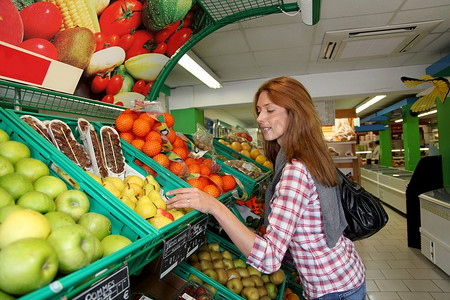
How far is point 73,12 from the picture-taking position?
1619 millimetres

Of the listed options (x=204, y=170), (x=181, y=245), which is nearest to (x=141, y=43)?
(x=204, y=170)

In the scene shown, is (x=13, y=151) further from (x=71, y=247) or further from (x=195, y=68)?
(x=195, y=68)

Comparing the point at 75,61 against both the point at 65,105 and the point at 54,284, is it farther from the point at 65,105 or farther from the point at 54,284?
the point at 54,284

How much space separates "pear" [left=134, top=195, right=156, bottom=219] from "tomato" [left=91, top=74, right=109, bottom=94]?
1.06 metres

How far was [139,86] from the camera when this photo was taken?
2424mm

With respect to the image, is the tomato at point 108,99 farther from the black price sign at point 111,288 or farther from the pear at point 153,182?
A: the black price sign at point 111,288

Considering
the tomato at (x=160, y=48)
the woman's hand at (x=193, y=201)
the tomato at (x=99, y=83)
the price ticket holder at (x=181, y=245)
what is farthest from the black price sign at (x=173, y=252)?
the tomato at (x=160, y=48)

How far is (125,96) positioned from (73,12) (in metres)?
0.74

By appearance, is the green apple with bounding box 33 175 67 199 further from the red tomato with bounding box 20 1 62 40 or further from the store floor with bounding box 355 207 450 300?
the store floor with bounding box 355 207 450 300

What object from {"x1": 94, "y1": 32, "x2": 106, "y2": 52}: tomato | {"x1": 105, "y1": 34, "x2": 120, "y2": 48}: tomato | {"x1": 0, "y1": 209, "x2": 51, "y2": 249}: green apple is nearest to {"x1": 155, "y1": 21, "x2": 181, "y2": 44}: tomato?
{"x1": 105, "y1": 34, "x2": 120, "y2": 48}: tomato

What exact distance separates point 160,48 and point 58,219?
80.9 inches

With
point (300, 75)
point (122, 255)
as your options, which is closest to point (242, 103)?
point (300, 75)

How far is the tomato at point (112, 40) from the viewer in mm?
1953

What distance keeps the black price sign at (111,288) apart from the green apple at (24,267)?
0.28ft
